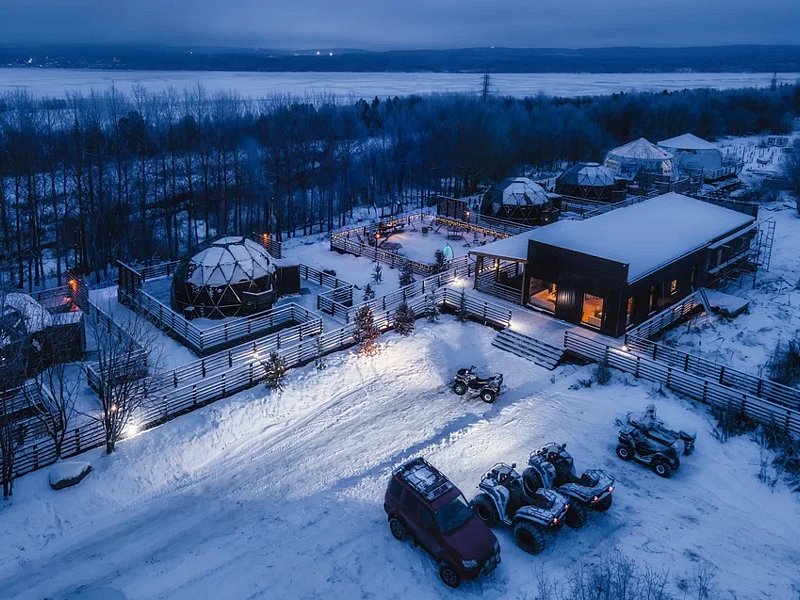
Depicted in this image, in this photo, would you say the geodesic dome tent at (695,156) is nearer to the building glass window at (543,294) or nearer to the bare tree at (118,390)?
the building glass window at (543,294)

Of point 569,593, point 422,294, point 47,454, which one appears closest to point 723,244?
point 422,294

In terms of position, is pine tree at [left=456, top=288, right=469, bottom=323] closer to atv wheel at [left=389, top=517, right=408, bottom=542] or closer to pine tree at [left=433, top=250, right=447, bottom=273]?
pine tree at [left=433, top=250, right=447, bottom=273]

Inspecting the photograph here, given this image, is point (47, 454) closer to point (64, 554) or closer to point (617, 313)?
point (64, 554)

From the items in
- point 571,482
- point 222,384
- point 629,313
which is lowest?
point 571,482

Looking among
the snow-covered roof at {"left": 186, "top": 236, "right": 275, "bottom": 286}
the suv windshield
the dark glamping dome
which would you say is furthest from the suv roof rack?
the snow-covered roof at {"left": 186, "top": 236, "right": 275, "bottom": 286}

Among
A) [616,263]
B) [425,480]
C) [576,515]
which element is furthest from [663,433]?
[616,263]

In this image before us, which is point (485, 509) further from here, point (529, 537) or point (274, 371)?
point (274, 371)
